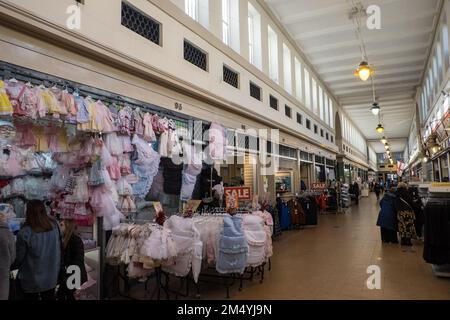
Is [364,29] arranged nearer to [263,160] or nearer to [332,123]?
[263,160]

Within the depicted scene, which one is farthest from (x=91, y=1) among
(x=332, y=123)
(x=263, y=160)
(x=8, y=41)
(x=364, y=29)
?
(x=332, y=123)

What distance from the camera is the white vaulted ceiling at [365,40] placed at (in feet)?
34.1

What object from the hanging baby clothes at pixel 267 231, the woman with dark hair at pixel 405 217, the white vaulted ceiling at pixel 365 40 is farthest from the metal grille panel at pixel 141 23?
the woman with dark hair at pixel 405 217

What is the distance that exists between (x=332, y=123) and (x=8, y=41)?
19.5 meters

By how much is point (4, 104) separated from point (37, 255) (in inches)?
55.6

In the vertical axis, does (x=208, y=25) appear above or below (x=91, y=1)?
above

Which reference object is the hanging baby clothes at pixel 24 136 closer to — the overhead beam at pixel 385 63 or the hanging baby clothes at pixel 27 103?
the hanging baby clothes at pixel 27 103

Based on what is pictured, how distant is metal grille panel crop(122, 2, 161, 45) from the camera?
4.99 metres

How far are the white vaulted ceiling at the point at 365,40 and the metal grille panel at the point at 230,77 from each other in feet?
11.4

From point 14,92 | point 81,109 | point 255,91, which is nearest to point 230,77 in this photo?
point 255,91

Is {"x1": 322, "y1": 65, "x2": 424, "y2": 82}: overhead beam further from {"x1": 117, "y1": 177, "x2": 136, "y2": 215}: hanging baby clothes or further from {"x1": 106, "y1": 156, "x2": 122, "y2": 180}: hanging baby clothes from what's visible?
{"x1": 106, "y1": 156, "x2": 122, "y2": 180}: hanging baby clothes

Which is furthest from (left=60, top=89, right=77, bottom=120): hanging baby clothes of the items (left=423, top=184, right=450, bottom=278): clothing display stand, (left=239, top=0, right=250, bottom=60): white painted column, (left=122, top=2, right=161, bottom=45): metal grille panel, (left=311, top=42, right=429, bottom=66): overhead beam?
(left=311, top=42, right=429, bottom=66): overhead beam

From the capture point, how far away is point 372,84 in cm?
1803

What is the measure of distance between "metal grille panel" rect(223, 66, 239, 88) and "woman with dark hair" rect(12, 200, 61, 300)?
17.9 ft
